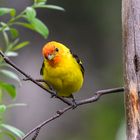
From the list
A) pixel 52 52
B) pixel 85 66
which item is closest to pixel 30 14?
pixel 52 52

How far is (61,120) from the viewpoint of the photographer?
625 cm

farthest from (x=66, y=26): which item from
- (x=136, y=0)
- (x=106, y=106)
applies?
(x=136, y=0)

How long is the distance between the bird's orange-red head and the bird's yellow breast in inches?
1.3

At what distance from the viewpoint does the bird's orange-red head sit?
366 cm

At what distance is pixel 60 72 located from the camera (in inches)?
151

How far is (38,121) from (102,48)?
5.21 ft

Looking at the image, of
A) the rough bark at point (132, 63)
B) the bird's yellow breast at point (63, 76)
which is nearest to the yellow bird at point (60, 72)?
the bird's yellow breast at point (63, 76)

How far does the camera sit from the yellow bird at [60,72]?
379 centimetres

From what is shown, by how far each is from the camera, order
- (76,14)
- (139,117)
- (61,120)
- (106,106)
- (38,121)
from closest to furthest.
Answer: (139,117) → (38,121) → (61,120) → (76,14) → (106,106)

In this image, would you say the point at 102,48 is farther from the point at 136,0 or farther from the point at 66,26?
the point at 136,0

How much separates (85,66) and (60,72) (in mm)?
2681

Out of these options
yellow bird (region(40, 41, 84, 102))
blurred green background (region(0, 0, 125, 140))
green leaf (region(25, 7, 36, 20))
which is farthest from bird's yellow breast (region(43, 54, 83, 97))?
blurred green background (region(0, 0, 125, 140))

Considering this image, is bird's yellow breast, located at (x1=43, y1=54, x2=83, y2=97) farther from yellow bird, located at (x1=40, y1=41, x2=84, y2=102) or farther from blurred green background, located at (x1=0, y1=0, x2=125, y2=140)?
→ blurred green background, located at (x1=0, y1=0, x2=125, y2=140)

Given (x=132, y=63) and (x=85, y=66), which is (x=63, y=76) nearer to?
(x=132, y=63)
